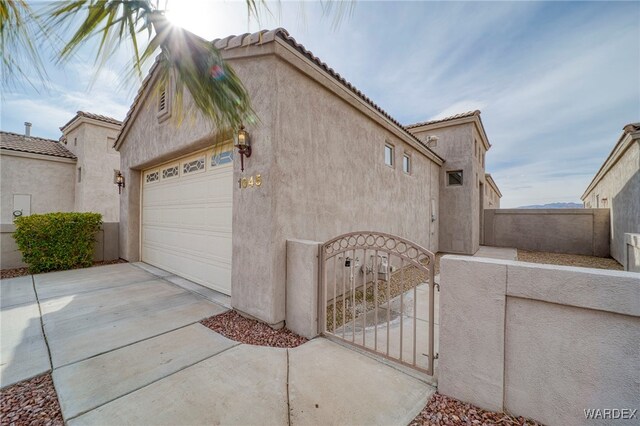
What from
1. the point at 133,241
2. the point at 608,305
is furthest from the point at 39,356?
the point at 133,241

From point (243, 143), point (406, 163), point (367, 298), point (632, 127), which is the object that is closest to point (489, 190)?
point (632, 127)

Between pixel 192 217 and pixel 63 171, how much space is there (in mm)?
13960

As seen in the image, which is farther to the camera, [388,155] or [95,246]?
[95,246]

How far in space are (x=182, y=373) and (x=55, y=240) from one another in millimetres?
7839

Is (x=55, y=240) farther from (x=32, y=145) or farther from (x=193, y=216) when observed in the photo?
(x=32, y=145)

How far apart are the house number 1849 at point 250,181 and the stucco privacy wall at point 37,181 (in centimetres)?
1588

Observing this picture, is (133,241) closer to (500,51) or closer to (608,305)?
(608,305)

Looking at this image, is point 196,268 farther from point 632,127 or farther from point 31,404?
point 632,127

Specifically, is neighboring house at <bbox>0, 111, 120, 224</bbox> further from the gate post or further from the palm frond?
the palm frond

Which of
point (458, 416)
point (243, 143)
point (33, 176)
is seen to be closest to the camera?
point (458, 416)

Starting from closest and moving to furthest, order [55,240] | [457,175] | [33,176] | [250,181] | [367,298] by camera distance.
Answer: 1. [250,181]
2. [367,298]
3. [55,240]
4. [457,175]
5. [33,176]

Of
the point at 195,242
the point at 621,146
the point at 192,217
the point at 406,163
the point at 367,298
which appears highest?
the point at 621,146

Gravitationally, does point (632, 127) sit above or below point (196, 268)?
above

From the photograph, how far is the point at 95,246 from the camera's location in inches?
336
